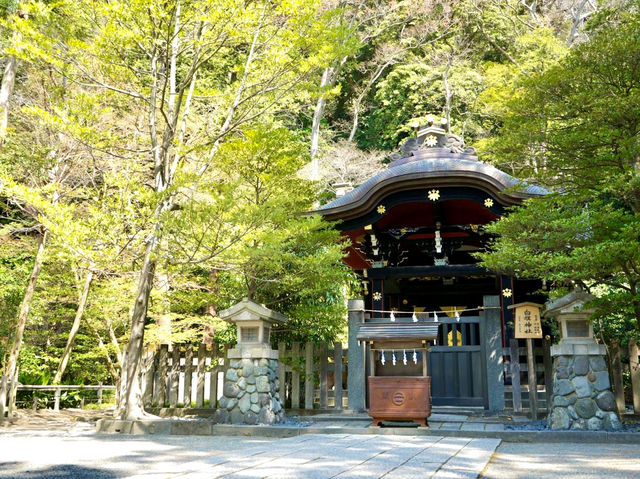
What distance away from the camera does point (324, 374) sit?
928 centimetres

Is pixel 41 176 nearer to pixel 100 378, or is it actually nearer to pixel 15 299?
pixel 15 299

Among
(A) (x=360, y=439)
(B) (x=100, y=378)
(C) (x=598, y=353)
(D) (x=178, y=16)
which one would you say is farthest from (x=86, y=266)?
(B) (x=100, y=378)

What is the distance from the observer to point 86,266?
330 inches

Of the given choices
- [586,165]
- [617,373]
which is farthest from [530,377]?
[586,165]

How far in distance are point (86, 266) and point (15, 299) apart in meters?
6.62

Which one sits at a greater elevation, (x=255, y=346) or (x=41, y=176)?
(x=41, y=176)

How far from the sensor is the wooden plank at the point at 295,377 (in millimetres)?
9469

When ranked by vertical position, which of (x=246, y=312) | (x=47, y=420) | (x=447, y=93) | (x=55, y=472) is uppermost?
(x=447, y=93)

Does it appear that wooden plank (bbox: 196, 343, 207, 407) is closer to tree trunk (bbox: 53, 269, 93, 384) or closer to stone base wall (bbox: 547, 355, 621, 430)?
tree trunk (bbox: 53, 269, 93, 384)

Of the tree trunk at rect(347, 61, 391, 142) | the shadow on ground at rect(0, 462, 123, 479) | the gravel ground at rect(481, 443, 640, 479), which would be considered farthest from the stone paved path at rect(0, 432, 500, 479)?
the tree trunk at rect(347, 61, 391, 142)

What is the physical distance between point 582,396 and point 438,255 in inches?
203

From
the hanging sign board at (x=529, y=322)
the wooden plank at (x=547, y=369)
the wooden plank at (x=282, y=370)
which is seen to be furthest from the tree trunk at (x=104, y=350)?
the wooden plank at (x=547, y=369)

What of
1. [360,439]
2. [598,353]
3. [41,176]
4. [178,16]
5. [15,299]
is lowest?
[360,439]

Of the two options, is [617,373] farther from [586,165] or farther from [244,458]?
[244,458]
